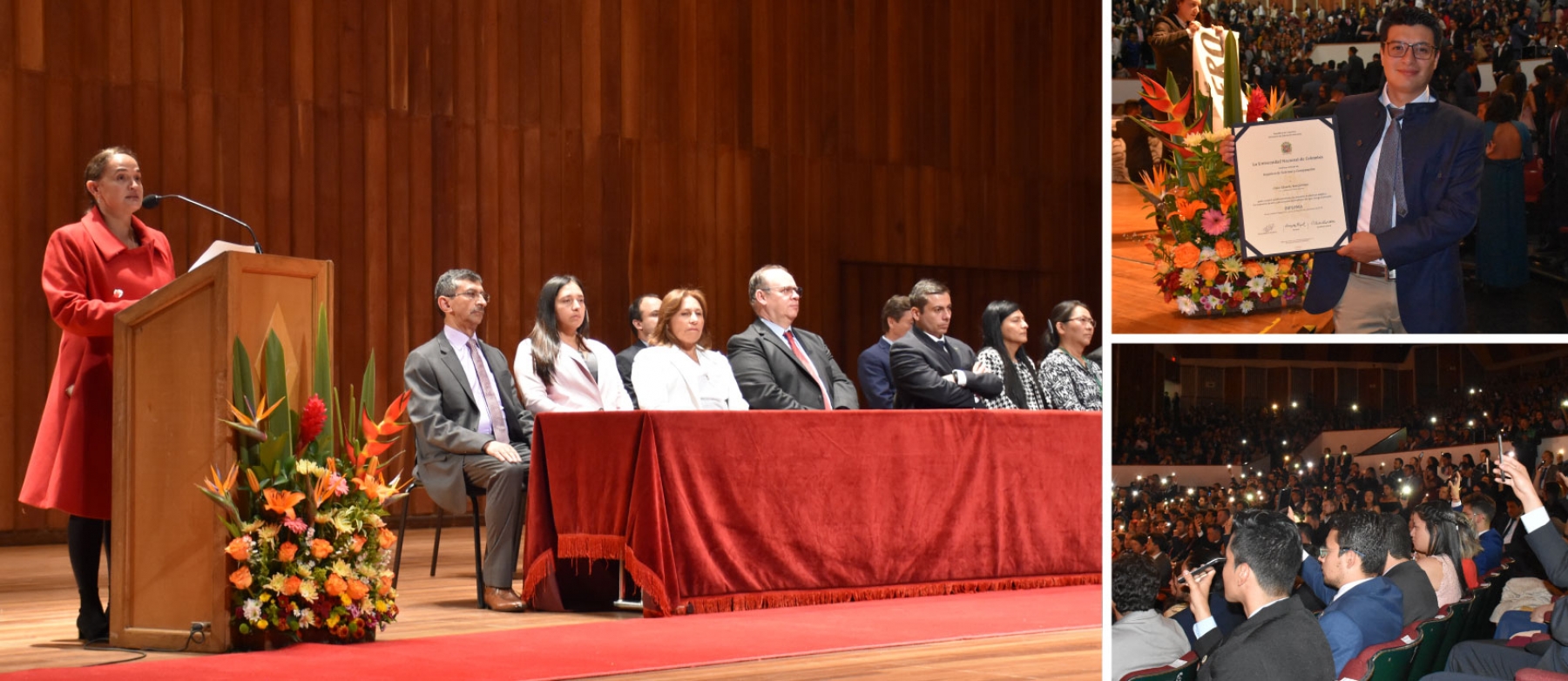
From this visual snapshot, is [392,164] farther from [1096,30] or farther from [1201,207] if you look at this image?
[1201,207]

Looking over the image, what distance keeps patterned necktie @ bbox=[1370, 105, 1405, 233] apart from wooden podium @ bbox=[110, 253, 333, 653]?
8.18 feet

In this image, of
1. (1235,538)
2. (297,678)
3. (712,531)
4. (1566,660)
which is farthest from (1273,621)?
(712,531)

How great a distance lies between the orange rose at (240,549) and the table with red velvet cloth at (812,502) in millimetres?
1072

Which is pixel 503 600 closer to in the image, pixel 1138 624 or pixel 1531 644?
pixel 1138 624

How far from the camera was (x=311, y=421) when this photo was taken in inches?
145

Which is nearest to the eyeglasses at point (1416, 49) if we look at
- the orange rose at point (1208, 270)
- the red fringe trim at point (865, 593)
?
the orange rose at point (1208, 270)

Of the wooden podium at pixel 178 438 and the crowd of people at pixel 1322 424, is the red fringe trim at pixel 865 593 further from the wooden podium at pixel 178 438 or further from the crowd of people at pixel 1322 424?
the crowd of people at pixel 1322 424

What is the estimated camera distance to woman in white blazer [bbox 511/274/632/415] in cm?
507

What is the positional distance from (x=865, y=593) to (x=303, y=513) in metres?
1.77

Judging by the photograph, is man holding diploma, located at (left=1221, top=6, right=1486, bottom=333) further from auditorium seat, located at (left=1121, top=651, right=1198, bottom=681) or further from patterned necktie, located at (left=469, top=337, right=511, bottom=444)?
patterned necktie, located at (left=469, top=337, right=511, bottom=444)

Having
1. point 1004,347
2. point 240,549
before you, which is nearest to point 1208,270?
point 240,549

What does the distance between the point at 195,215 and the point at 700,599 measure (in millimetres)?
4184

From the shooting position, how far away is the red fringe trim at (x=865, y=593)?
4418 mm

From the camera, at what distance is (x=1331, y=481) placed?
2020mm
